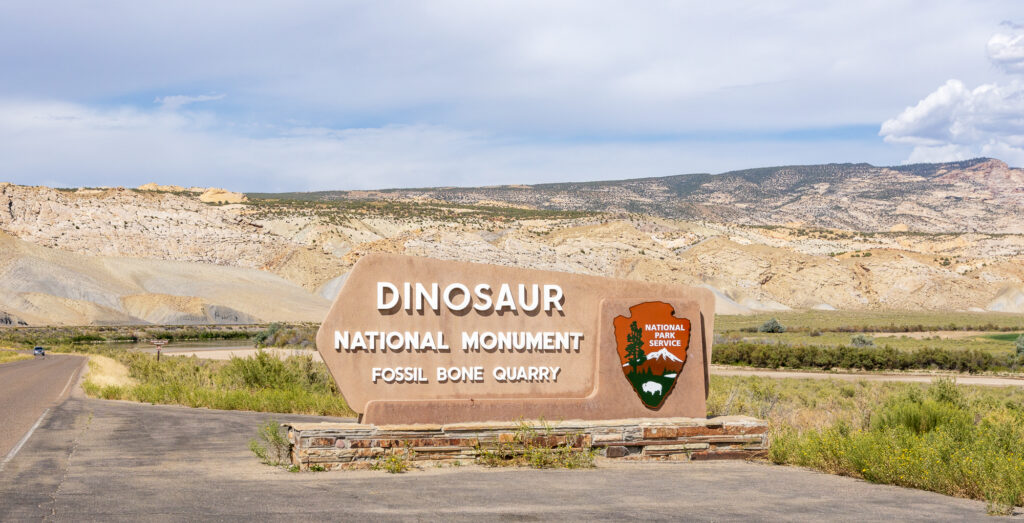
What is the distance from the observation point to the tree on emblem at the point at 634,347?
1303 centimetres

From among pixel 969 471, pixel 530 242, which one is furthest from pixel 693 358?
pixel 530 242

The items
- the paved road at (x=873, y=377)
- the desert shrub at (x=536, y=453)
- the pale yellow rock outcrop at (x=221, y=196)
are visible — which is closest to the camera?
the desert shrub at (x=536, y=453)

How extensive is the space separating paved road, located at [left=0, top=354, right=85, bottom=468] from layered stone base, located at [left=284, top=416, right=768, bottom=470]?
452 centimetres

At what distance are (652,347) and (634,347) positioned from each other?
295 millimetres

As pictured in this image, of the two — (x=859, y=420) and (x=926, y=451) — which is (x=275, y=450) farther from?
(x=859, y=420)

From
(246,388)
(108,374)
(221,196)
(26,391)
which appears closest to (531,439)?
(246,388)

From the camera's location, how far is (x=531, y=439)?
1203 cm

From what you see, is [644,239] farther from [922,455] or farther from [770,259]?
[922,455]

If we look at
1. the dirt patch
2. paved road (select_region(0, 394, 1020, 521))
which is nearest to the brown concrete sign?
paved road (select_region(0, 394, 1020, 521))

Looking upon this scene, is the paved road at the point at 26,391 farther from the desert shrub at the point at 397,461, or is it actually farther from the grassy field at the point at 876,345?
the grassy field at the point at 876,345

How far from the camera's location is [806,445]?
41.3 feet

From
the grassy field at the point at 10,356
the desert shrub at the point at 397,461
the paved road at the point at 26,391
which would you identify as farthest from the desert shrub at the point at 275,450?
the grassy field at the point at 10,356

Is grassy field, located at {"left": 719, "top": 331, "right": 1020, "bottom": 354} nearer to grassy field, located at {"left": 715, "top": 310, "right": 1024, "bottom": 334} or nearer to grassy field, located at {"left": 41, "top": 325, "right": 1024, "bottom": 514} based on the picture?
grassy field, located at {"left": 715, "top": 310, "right": 1024, "bottom": 334}

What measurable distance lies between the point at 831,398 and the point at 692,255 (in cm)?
8991
